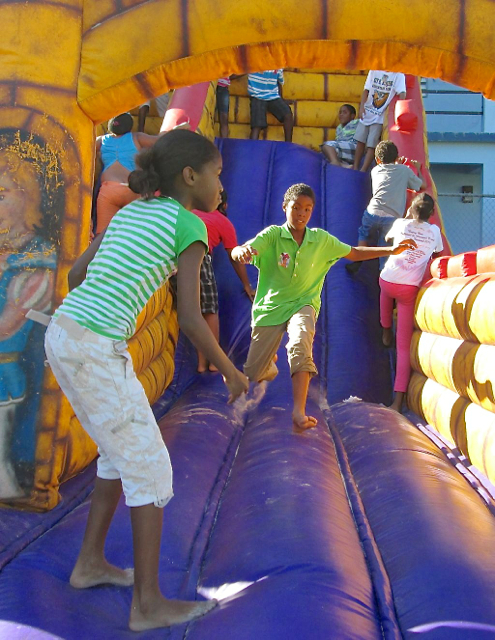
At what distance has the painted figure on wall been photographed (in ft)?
7.63

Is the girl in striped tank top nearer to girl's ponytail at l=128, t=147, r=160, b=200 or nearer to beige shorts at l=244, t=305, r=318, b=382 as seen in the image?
girl's ponytail at l=128, t=147, r=160, b=200

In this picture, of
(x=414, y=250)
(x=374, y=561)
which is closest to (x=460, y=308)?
(x=414, y=250)

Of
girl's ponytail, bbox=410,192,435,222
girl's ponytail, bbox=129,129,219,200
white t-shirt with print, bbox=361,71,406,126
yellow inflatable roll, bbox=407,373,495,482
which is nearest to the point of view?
girl's ponytail, bbox=129,129,219,200

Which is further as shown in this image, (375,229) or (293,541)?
(375,229)

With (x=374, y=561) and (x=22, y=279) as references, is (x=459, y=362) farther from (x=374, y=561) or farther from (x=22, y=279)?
(x=22, y=279)

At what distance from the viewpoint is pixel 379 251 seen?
3209mm

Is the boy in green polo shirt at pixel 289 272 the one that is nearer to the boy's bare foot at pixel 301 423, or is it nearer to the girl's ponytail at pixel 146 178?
the boy's bare foot at pixel 301 423

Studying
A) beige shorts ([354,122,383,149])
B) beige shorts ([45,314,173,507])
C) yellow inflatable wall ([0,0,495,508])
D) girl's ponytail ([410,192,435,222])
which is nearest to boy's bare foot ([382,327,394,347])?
girl's ponytail ([410,192,435,222])

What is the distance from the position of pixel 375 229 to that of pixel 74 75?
2774 millimetres

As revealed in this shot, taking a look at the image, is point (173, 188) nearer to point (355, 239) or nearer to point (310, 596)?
point (310, 596)

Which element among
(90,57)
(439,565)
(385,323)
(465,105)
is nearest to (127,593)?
(439,565)

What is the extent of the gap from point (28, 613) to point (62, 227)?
1292 millimetres

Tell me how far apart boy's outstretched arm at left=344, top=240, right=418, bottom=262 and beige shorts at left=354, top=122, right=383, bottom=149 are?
10.0ft

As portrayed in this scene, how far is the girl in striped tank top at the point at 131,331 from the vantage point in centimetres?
163
